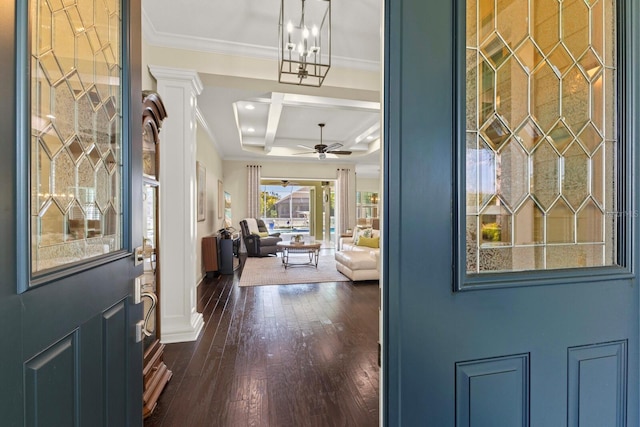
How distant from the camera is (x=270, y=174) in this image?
8727 millimetres

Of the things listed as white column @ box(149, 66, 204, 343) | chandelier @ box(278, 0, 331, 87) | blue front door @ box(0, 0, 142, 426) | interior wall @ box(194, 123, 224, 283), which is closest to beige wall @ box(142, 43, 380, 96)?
white column @ box(149, 66, 204, 343)

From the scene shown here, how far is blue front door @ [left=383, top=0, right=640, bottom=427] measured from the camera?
0.85 metres

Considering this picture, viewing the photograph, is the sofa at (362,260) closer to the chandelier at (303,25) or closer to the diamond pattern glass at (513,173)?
the chandelier at (303,25)

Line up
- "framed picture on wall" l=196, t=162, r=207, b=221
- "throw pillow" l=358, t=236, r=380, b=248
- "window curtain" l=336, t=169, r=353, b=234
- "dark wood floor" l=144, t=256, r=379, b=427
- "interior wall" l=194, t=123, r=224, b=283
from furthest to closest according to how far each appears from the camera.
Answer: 1. "window curtain" l=336, t=169, r=353, b=234
2. "throw pillow" l=358, t=236, r=380, b=248
3. "interior wall" l=194, t=123, r=224, b=283
4. "framed picture on wall" l=196, t=162, r=207, b=221
5. "dark wood floor" l=144, t=256, r=379, b=427

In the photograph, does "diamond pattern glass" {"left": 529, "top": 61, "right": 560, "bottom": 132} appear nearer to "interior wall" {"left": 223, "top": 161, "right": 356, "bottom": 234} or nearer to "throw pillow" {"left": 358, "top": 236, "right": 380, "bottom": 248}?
"throw pillow" {"left": 358, "top": 236, "right": 380, "bottom": 248}

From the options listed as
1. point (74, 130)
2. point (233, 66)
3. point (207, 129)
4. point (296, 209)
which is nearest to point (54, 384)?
point (74, 130)

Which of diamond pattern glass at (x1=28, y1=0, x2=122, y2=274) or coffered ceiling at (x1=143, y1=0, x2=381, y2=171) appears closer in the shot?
diamond pattern glass at (x1=28, y1=0, x2=122, y2=274)

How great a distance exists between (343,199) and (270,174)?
2.42 m

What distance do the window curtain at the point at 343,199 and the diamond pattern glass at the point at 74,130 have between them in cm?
816

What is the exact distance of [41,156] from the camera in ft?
2.50

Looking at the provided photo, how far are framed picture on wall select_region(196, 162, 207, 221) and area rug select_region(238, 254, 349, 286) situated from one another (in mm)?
1433

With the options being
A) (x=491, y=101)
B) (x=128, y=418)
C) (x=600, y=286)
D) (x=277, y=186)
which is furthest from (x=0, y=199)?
(x=277, y=186)

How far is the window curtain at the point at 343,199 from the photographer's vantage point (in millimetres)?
9141

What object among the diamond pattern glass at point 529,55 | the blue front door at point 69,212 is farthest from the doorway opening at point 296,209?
the diamond pattern glass at point 529,55
